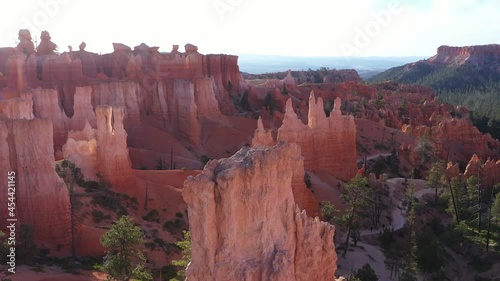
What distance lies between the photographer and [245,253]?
476 inches

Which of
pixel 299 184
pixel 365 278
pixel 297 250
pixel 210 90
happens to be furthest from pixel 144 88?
pixel 297 250

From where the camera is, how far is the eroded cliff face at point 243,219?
11828 millimetres

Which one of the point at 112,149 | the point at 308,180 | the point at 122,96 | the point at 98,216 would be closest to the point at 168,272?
the point at 98,216

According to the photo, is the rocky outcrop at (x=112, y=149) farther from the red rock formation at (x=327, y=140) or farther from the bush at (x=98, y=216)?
the red rock formation at (x=327, y=140)

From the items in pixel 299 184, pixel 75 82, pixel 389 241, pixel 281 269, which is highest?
pixel 75 82

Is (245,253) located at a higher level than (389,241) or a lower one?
higher

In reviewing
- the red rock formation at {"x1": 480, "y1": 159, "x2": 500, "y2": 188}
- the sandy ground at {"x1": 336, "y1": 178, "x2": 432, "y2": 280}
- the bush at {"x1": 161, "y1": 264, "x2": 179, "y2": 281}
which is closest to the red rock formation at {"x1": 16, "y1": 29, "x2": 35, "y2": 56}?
the bush at {"x1": 161, "y1": 264, "x2": 179, "y2": 281}

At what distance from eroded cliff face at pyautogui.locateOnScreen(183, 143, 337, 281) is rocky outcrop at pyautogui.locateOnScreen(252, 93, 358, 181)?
27.8 meters

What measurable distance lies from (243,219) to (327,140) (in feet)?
102

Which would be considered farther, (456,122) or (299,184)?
(456,122)

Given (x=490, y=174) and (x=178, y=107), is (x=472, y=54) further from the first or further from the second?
(x=178, y=107)

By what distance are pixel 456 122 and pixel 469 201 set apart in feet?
93.7

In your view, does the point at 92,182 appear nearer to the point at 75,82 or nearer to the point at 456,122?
the point at 75,82

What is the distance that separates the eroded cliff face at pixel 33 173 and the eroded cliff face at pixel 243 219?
15.8 metres
